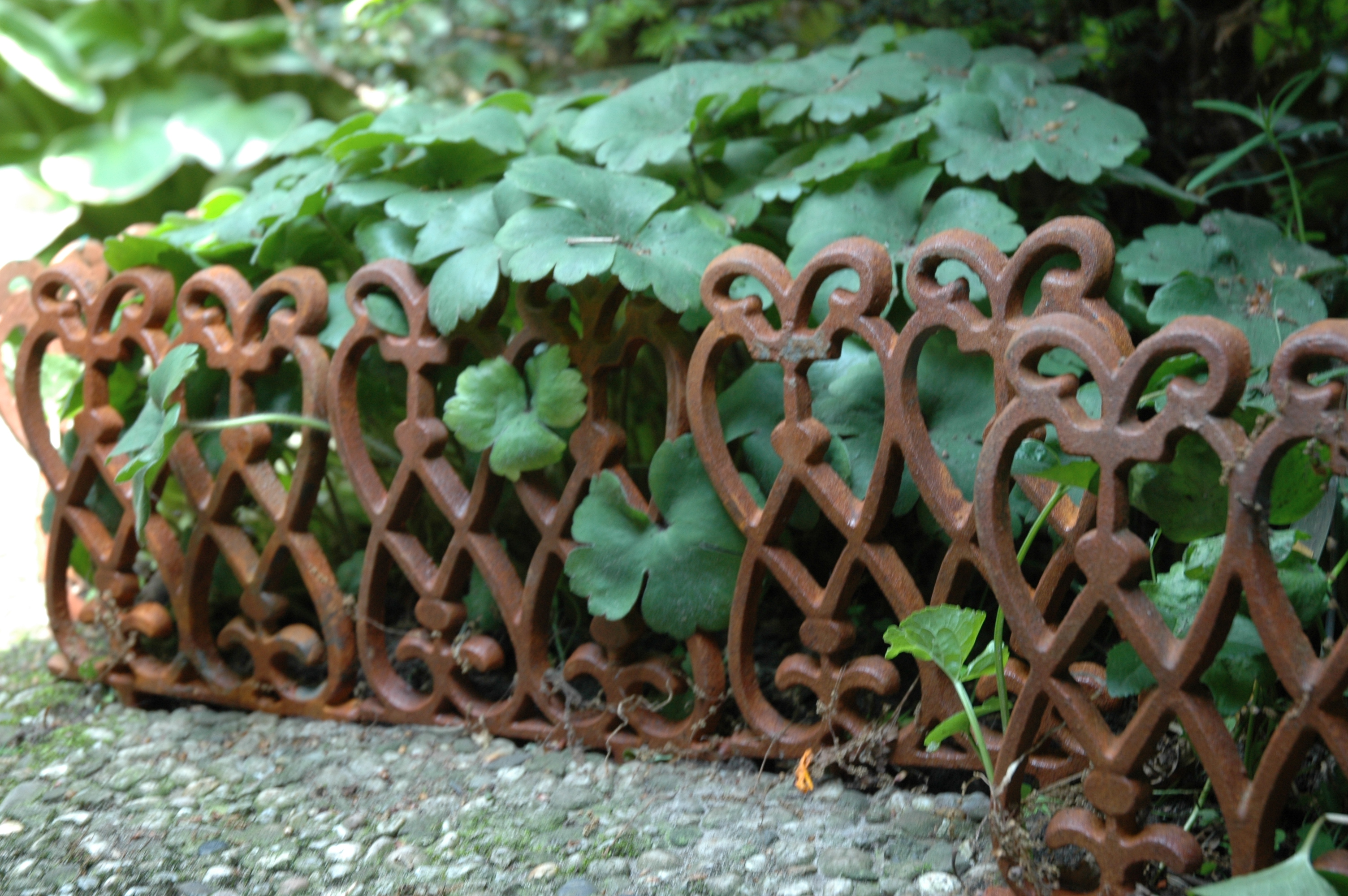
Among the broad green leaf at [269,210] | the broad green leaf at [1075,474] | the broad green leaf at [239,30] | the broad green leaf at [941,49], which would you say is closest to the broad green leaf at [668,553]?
the broad green leaf at [1075,474]

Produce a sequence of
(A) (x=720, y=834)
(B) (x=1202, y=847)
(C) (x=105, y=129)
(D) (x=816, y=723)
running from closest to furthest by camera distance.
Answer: (B) (x=1202, y=847)
(A) (x=720, y=834)
(D) (x=816, y=723)
(C) (x=105, y=129)

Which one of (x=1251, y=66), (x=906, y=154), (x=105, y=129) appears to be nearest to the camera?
(x=906, y=154)

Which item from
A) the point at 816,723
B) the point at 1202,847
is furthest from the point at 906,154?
the point at 1202,847

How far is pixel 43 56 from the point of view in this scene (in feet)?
10.5

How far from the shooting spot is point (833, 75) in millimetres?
1395

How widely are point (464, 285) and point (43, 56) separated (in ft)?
9.64

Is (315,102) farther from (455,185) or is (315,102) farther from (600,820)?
(600,820)

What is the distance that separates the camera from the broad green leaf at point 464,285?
3.65 ft

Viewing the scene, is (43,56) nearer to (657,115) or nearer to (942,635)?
(657,115)

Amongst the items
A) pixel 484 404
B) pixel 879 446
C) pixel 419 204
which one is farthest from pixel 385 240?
pixel 879 446

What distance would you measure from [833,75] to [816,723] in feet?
2.87

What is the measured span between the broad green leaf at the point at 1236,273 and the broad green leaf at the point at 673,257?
467 millimetres

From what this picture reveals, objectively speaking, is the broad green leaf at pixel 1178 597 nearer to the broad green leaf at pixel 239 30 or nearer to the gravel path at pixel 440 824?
the gravel path at pixel 440 824

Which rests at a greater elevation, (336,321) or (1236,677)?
(336,321)
